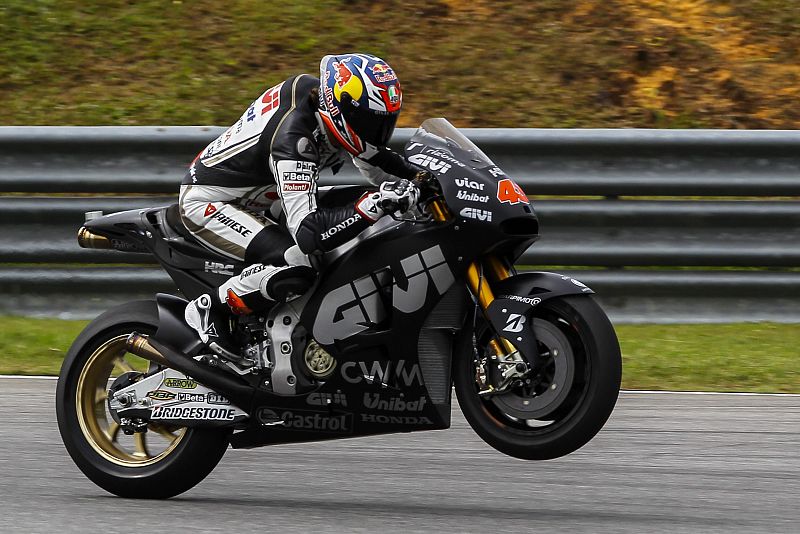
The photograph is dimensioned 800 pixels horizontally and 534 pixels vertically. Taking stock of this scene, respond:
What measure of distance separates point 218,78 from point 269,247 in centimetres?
542

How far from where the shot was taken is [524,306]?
15.7 feet

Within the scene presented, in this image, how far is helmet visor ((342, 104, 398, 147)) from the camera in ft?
16.1

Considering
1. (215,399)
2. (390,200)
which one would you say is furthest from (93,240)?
(390,200)

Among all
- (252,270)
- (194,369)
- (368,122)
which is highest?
(368,122)

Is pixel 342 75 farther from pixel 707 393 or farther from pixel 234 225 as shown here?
pixel 707 393

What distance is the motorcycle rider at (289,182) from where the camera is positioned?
16.1 feet

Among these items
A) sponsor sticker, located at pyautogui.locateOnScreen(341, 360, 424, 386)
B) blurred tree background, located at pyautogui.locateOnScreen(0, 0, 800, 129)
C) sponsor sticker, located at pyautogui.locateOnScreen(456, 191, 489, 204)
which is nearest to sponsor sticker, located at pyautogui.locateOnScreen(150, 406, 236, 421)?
sponsor sticker, located at pyautogui.locateOnScreen(341, 360, 424, 386)

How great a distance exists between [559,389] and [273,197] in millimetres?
1487

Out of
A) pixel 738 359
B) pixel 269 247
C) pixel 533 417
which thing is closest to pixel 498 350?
pixel 533 417

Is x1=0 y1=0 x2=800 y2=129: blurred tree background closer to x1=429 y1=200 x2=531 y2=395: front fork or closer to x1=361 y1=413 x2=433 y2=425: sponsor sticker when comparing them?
x1=429 y1=200 x2=531 y2=395: front fork

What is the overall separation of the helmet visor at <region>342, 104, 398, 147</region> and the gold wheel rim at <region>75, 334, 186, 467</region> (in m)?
1.32

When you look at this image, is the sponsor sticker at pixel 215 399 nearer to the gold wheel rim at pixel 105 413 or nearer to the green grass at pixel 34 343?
the gold wheel rim at pixel 105 413

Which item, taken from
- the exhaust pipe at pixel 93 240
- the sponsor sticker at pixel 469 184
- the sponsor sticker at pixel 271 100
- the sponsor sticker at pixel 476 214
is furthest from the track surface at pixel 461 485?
the sponsor sticker at pixel 271 100

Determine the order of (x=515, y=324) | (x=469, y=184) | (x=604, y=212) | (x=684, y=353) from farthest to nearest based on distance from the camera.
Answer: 1. (x=604, y=212)
2. (x=684, y=353)
3. (x=469, y=184)
4. (x=515, y=324)
